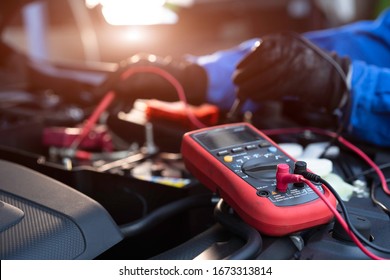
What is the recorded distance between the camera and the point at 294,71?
2.37 ft

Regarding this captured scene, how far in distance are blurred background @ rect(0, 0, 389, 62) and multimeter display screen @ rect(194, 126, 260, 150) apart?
5.82ft

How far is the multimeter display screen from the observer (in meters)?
0.55

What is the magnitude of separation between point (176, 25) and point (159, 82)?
288cm

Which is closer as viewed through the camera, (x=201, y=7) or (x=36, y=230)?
(x=36, y=230)

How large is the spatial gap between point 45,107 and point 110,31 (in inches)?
87.2

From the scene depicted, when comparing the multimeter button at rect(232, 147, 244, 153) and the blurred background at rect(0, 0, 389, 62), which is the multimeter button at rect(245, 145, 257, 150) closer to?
the multimeter button at rect(232, 147, 244, 153)

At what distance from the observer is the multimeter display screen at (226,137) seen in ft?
1.80

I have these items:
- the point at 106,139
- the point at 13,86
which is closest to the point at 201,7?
the point at 13,86

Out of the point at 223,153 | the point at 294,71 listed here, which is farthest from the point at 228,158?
the point at 294,71

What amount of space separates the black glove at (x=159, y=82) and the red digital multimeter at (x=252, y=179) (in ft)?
1.06

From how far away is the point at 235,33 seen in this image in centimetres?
361

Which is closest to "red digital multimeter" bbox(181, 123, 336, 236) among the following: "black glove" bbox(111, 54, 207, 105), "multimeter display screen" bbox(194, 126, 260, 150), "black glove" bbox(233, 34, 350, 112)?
"multimeter display screen" bbox(194, 126, 260, 150)

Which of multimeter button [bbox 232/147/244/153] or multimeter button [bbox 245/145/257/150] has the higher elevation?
multimeter button [bbox 232/147/244/153]
